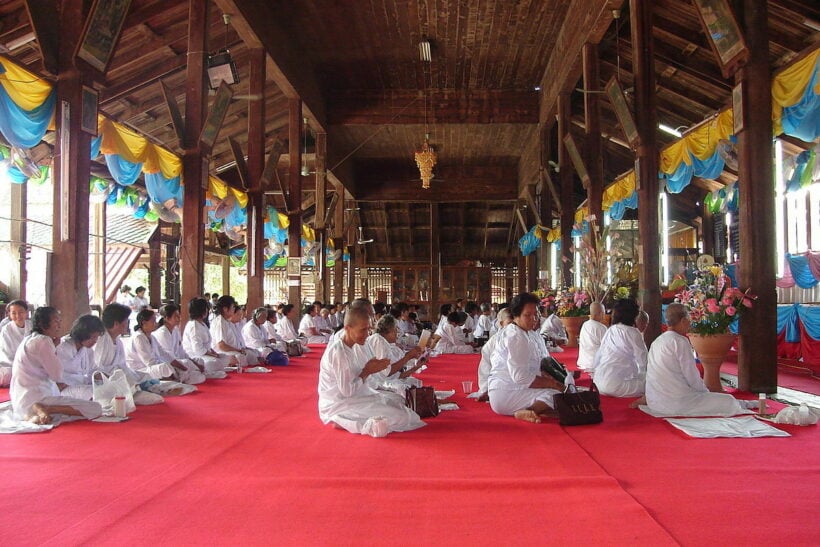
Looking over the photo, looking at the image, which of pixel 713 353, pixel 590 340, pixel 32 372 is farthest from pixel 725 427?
pixel 32 372

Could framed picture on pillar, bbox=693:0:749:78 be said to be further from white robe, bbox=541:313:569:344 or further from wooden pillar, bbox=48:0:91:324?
wooden pillar, bbox=48:0:91:324

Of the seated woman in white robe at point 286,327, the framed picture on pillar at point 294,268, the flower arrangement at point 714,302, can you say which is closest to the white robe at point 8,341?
the seated woman in white robe at point 286,327

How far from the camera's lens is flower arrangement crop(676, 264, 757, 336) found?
20.2 feet

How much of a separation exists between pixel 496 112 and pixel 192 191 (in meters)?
8.83

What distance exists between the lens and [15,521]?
2.89 metres

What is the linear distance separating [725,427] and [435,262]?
62.9 feet

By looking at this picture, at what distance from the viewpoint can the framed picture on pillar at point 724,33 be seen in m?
6.19

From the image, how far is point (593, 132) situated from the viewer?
1105cm

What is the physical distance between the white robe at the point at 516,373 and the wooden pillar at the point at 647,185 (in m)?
3.33

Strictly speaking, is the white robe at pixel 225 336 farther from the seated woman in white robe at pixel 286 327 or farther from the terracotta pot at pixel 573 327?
the terracotta pot at pixel 573 327

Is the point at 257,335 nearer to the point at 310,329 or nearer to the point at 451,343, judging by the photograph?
the point at 451,343

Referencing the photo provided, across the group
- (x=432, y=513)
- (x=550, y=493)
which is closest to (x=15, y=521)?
(x=432, y=513)

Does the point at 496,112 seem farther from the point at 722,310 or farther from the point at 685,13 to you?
the point at 722,310

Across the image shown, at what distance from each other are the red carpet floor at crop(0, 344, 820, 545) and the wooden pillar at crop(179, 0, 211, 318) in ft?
12.4
